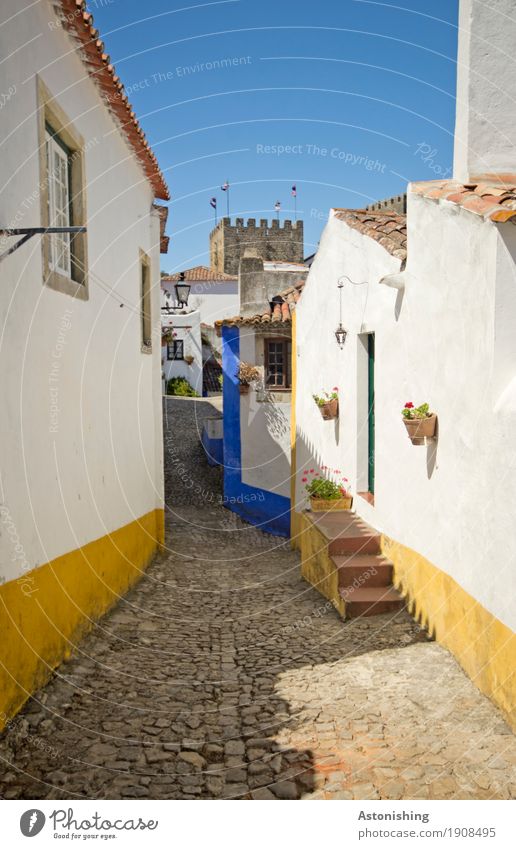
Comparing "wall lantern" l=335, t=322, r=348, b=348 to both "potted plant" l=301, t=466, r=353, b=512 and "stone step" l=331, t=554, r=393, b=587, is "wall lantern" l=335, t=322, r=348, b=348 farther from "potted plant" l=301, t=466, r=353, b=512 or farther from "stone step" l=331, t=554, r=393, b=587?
"stone step" l=331, t=554, r=393, b=587

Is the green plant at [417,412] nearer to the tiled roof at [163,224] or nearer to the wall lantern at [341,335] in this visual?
the wall lantern at [341,335]

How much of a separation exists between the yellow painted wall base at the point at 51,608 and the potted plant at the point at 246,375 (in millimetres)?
7043

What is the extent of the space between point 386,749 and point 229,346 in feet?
39.6

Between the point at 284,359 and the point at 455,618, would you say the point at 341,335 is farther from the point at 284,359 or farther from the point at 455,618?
the point at 284,359

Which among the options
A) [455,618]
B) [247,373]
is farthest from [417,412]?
[247,373]

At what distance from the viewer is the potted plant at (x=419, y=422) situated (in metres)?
6.09

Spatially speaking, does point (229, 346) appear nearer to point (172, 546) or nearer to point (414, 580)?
point (172, 546)

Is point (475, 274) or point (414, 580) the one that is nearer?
point (475, 274)

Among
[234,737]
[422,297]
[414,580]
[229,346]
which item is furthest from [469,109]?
[229,346]

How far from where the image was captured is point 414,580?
22.2ft

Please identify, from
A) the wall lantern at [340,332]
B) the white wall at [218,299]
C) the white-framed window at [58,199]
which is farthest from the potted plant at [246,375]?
the white wall at [218,299]

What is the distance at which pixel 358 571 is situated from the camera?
7617mm

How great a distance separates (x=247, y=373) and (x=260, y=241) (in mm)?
30732

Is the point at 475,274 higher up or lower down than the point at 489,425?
higher up
